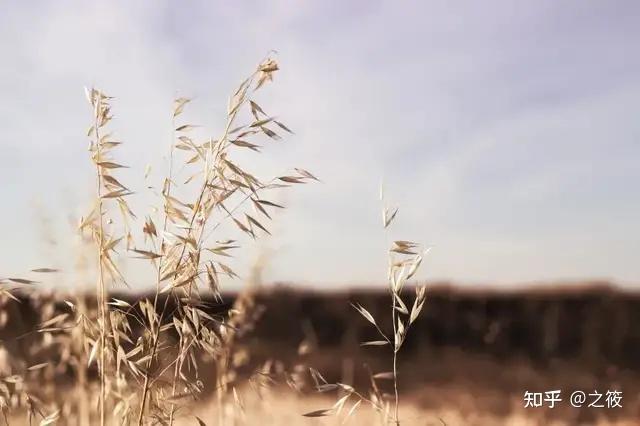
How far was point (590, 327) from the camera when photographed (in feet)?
29.7

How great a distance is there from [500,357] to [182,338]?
7389 mm

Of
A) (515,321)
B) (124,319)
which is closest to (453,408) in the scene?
(515,321)

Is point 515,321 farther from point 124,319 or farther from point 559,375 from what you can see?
point 124,319

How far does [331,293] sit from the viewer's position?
9.70 metres

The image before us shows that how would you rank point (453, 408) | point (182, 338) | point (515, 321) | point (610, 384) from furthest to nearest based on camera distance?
point (515, 321) → point (610, 384) → point (453, 408) → point (182, 338)

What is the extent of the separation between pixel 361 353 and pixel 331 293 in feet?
2.53

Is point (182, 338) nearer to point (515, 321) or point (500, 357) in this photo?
point (500, 357)

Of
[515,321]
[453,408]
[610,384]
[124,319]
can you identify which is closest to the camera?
[124,319]

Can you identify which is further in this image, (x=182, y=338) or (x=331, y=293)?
(x=331, y=293)

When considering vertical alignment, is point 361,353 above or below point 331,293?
below

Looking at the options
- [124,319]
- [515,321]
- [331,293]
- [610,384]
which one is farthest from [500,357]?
[124,319]

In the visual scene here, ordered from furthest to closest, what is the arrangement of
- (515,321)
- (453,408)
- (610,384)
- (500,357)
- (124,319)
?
(515,321) < (500,357) < (610,384) < (453,408) < (124,319)

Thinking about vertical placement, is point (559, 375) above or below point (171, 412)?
below

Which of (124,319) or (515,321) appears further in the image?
(515,321)
